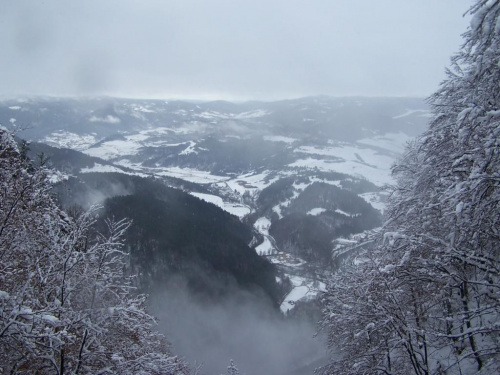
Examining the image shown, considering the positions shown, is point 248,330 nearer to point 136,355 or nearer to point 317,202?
point 136,355

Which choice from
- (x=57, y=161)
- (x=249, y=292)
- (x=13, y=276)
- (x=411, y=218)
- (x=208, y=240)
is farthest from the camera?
(x=57, y=161)

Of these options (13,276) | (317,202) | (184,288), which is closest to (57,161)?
(184,288)

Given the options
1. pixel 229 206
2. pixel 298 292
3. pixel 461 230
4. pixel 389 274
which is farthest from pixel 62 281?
pixel 229 206

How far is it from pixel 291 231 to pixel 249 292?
2270 inches

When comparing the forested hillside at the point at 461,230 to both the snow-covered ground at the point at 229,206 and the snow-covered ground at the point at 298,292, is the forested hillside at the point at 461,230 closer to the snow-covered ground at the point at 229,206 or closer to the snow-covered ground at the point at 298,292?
the snow-covered ground at the point at 298,292

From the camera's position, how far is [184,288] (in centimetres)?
8850

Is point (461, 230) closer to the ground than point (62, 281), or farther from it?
farther from it

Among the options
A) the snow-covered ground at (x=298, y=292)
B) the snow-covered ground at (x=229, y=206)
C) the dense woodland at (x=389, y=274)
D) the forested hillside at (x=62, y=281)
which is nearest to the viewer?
the dense woodland at (x=389, y=274)

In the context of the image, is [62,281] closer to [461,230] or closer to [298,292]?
[461,230]

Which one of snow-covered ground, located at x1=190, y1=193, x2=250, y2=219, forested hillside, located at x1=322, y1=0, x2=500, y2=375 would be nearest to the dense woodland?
forested hillside, located at x1=322, y1=0, x2=500, y2=375

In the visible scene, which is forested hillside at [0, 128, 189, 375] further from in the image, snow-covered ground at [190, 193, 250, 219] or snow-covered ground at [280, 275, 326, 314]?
snow-covered ground at [190, 193, 250, 219]

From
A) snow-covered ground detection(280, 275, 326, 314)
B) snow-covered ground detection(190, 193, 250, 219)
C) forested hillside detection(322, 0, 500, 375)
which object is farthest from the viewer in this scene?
snow-covered ground detection(190, 193, 250, 219)

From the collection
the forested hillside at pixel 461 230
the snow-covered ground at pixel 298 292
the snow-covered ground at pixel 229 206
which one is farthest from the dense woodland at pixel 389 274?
the snow-covered ground at pixel 229 206

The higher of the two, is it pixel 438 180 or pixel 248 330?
pixel 438 180
